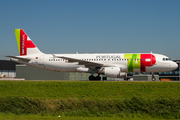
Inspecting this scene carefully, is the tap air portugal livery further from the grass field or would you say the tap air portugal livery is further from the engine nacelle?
the grass field

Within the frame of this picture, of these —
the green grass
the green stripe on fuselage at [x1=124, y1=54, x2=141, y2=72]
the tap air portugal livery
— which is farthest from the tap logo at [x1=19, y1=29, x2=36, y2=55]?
the green stripe on fuselage at [x1=124, y1=54, x2=141, y2=72]

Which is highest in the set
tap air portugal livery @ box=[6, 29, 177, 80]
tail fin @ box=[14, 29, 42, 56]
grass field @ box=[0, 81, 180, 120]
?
tail fin @ box=[14, 29, 42, 56]

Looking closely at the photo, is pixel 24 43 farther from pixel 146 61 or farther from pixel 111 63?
pixel 146 61

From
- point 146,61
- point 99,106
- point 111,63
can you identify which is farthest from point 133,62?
point 99,106

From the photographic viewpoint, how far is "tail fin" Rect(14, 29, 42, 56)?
35.5m

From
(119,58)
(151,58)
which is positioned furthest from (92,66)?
(151,58)

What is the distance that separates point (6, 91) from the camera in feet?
78.7

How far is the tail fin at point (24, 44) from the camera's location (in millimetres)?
35469

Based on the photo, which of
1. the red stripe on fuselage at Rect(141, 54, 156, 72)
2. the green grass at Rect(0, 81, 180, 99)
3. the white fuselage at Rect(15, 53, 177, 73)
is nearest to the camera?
the green grass at Rect(0, 81, 180, 99)

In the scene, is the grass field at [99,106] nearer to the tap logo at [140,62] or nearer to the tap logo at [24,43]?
the tap logo at [140,62]

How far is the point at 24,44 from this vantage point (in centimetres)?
3569

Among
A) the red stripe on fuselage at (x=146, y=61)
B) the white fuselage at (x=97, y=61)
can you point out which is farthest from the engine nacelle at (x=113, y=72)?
the red stripe on fuselage at (x=146, y=61)

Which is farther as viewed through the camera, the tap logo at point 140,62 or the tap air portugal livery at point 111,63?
the tap logo at point 140,62

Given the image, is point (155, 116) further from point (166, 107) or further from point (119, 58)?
point (119, 58)
